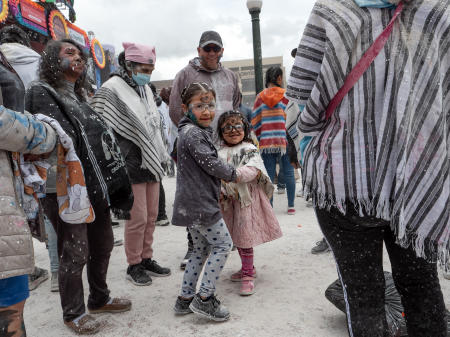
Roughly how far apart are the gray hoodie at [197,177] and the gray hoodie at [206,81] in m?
0.99

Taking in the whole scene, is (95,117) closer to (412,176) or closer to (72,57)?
(72,57)

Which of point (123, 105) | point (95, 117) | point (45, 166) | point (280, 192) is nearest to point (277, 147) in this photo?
point (280, 192)

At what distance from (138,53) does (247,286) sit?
81.6 inches

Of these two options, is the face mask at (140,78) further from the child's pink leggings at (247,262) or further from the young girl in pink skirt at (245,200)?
the child's pink leggings at (247,262)

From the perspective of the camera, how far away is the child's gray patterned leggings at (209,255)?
2.33 metres

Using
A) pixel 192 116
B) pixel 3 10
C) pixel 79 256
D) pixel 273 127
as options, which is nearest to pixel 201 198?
pixel 192 116

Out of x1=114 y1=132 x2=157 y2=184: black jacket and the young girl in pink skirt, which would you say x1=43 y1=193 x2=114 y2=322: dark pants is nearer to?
x1=114 y1=132 x2=157 y2=184: black jacket

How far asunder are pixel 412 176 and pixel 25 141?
1509 millimetres

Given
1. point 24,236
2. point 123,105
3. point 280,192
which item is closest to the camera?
point 24,236

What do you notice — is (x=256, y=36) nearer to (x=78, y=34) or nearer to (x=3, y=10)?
(x=3, y=10)

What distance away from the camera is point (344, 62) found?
4.10 feet

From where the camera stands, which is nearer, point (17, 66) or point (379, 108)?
point (379, 108)

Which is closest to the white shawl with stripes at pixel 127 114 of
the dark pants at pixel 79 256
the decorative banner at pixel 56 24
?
the dark pants at pixel 79 256

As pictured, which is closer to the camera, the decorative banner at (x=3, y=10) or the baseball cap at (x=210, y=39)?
the baseball cap at (x=210, y=39)
